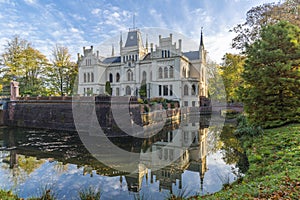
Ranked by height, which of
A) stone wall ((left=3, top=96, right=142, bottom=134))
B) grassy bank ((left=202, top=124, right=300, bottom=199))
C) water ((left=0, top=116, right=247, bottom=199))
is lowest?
water ((left=0, top=116, right=247, bottom=199))

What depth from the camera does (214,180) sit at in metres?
7.14

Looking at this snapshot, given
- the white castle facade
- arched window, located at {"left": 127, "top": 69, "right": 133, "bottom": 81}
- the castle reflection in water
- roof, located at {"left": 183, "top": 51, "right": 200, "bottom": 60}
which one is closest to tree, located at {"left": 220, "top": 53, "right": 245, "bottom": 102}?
the white castle facade

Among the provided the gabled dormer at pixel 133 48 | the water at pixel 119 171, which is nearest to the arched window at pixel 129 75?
the gabled dormer at pixel 133 48

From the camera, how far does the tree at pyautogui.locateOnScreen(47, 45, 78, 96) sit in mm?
35125

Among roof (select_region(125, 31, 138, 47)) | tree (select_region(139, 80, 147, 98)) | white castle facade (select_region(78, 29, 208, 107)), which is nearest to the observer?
white castle facade (select_region(78, 29, 208, 107))

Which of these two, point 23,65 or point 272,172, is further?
point 23,65

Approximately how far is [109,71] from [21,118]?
2106 centimetres

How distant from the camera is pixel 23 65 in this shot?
1289 inches

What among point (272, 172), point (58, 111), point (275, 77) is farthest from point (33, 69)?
point (272, 172)

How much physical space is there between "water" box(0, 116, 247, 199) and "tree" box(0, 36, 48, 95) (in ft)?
76.3

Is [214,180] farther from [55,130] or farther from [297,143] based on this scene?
[55,130]

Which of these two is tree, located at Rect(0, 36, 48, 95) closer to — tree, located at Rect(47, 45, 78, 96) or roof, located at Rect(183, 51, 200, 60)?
tree, located at Rect(47, 45, 78, 96)

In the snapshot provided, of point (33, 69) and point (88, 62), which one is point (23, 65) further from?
point (88, 62)

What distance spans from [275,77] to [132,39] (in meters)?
30.4
